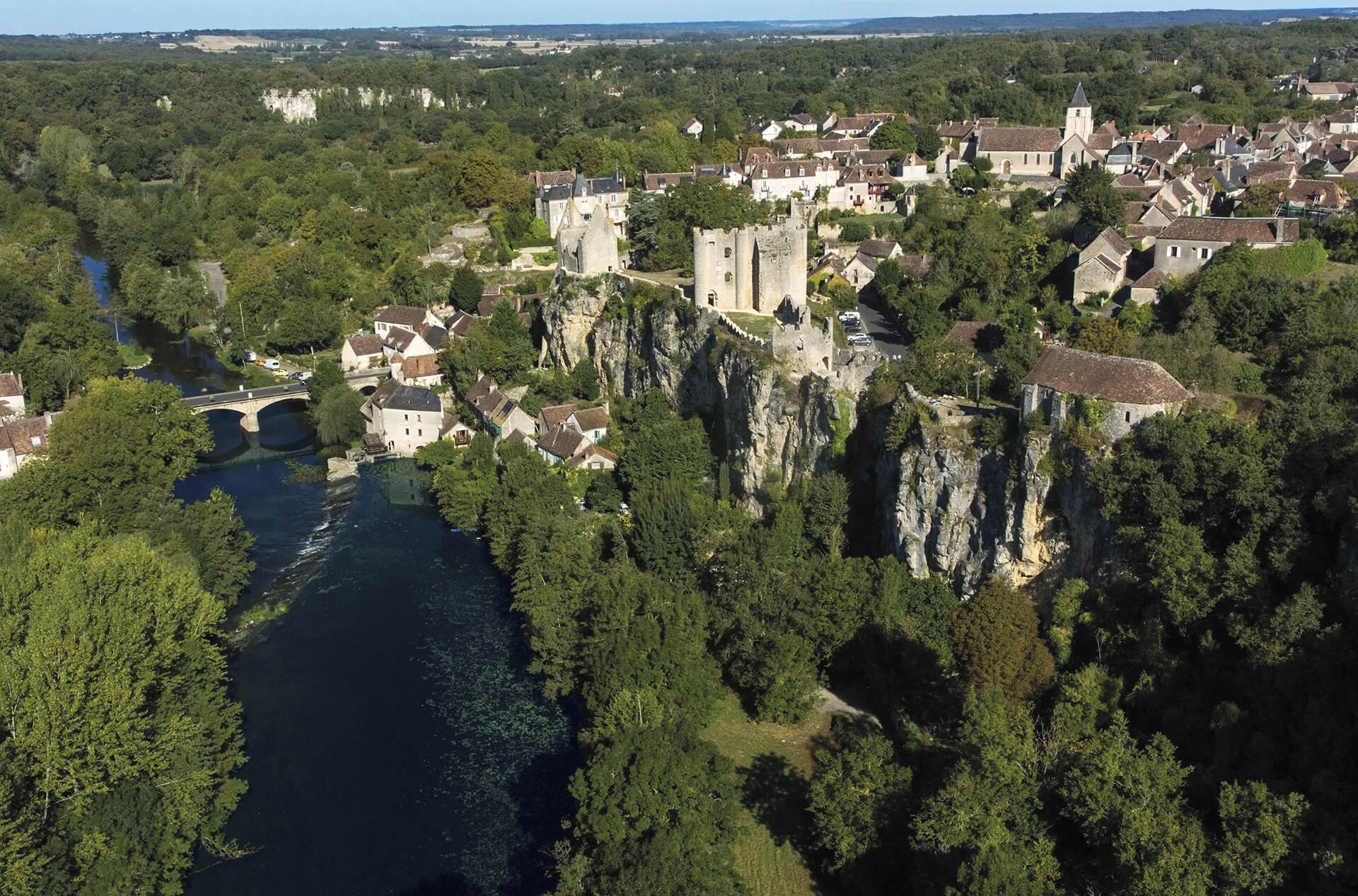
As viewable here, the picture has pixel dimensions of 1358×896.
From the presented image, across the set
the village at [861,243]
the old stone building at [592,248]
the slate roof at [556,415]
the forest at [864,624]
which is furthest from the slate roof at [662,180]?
the slate roof at [556,415]

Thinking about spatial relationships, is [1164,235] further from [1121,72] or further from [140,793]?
[1121,72]

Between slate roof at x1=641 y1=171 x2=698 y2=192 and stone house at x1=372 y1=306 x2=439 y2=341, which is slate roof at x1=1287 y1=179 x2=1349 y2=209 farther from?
stone house at x1=372 y1=306 x2=439 y2=341

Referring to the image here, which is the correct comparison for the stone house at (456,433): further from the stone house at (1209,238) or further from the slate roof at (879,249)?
the stone house at (1209,238)

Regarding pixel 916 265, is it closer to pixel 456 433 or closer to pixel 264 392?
pixel 456 433

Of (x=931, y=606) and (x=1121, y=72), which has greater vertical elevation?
(x=1121, y=72)

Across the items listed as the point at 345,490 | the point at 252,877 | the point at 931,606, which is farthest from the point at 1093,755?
the point at 345,490

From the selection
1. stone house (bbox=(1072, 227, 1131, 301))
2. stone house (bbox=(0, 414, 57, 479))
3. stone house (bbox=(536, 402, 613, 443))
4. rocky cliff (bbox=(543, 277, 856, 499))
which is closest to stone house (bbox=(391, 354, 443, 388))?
rocky cliff (bbox=(543, 277, 856, 499))
